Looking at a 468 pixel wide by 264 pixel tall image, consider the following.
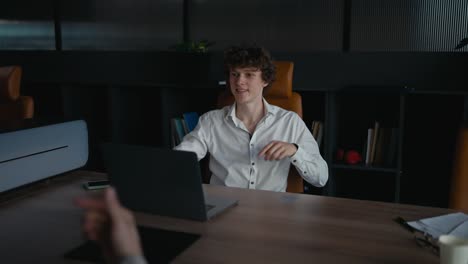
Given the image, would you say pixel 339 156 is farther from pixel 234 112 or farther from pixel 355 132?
pixel 234 112

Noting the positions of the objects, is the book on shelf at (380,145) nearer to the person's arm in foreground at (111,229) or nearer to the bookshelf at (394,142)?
the bookshelf at (394,142)

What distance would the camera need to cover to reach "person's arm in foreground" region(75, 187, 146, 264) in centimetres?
41

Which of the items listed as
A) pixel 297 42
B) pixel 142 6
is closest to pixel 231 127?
pixel 297 42

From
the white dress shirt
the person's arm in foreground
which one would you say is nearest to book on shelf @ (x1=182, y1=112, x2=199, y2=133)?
the white dress shirt

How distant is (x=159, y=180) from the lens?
4.17 ft

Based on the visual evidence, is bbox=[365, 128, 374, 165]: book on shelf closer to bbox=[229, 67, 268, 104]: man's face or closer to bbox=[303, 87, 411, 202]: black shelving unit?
bbox=[303, 87, 411, 202]: black shelving unit

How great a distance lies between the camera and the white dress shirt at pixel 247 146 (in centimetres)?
196

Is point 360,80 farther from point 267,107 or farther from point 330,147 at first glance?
point 267,107

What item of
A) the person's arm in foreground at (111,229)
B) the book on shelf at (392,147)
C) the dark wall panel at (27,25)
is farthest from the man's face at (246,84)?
the dark wall panel at (27,25)

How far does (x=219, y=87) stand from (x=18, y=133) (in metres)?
1.83

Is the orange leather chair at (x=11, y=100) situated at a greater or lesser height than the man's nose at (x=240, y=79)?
lesser

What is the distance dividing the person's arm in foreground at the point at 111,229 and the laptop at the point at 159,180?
0.76 m

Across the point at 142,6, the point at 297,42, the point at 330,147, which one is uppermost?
the point at 142,6

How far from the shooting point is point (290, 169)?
6.50 ft
